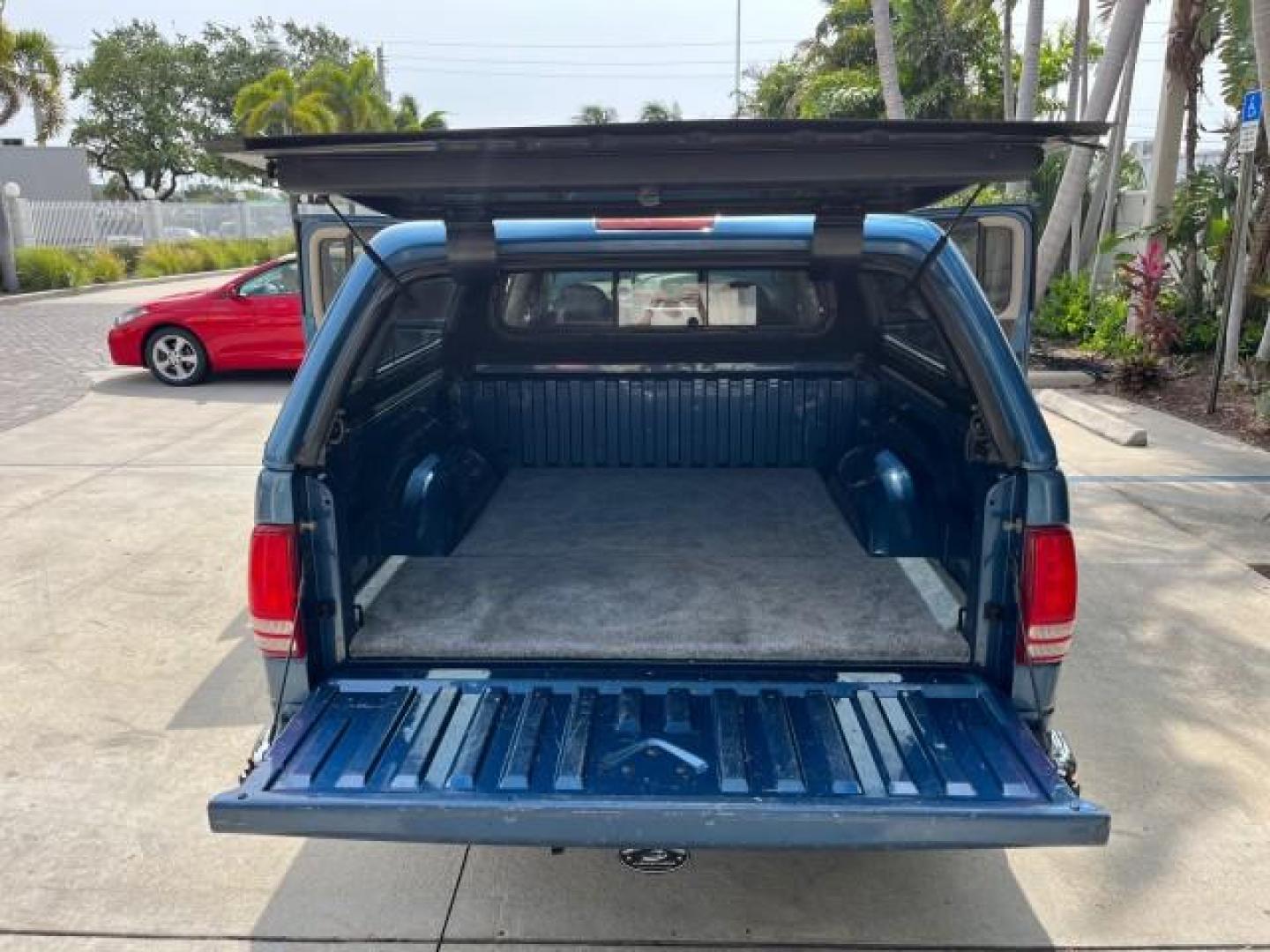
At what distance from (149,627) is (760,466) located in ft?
9.55

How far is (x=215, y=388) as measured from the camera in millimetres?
11422

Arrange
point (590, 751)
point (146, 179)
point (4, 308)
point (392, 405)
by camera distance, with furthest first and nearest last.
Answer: point (146, 179)
point (4, 308)
point (392, 405)
point (590, 751)

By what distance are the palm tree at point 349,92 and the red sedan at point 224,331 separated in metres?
18.2

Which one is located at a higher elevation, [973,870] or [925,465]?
[925,465]

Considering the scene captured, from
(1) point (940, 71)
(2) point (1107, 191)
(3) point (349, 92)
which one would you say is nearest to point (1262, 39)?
(2) point (1107, 191)

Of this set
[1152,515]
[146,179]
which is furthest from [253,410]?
[146,179]


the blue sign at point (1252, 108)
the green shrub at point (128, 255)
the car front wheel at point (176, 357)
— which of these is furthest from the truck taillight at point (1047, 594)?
the green shrub at point (128, 255)

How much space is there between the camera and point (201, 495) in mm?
6988

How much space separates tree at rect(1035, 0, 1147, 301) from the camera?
28.2 feet

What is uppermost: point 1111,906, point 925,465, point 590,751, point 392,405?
point 392,405

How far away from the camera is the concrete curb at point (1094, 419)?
8.34 m

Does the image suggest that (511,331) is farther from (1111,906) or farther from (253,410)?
(253,410)

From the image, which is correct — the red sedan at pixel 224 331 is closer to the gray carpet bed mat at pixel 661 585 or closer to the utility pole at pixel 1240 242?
the gray carpet bed mat at pixel 661 585

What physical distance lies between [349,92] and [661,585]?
2891 cm
